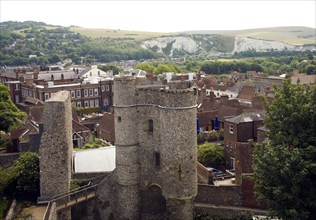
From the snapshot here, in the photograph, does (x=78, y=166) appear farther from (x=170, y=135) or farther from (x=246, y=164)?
(x=246, y=164)

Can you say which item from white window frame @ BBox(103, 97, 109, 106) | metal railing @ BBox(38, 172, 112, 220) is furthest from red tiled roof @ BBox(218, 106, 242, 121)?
white window frame @ BBox(103, 97, 109, 106)

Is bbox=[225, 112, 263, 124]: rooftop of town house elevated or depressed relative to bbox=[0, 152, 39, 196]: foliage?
elevated

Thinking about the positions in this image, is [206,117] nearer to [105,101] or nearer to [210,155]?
[210,155]

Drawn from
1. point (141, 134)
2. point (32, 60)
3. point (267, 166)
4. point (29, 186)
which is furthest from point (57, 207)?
point (32, 60)

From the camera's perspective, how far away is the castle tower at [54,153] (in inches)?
1139

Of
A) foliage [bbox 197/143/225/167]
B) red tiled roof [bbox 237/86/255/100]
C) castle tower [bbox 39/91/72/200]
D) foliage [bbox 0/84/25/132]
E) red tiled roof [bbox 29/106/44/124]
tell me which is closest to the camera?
castle tower [bbox 39/91/72/200]

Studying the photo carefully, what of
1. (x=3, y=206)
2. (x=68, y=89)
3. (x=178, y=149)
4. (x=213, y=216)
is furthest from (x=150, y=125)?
(x=68, y=89)

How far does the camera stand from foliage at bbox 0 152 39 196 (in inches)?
1198

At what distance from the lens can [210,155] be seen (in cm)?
3878

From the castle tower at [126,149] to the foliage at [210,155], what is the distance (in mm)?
10152

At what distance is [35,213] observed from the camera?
1099 inches

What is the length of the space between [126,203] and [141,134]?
15.7 feet

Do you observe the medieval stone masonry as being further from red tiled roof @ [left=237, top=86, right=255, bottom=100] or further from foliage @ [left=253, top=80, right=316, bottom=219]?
red tiled roof @ [left=237, top=86, right=255, bottom=100]

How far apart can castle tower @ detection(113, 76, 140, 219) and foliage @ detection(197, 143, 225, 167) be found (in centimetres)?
1015
